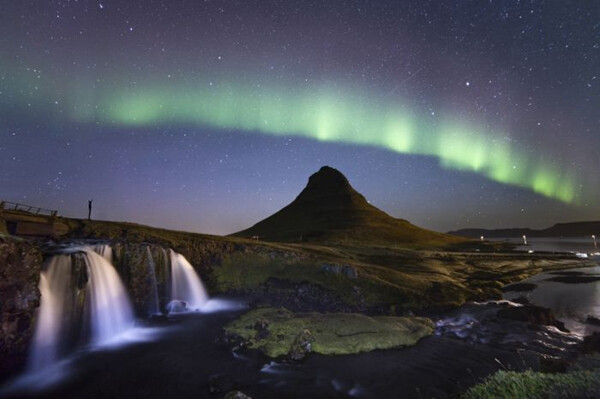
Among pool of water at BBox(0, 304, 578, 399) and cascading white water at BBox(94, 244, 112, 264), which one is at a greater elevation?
cascading white water at BBox(94, 244, 112, 264)

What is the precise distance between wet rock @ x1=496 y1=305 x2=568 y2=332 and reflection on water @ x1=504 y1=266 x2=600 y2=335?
924 millimetres

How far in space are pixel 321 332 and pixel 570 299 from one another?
33.9 meters

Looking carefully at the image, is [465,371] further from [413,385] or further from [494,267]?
[494,267]

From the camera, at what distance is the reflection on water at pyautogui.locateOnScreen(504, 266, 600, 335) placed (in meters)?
25.3

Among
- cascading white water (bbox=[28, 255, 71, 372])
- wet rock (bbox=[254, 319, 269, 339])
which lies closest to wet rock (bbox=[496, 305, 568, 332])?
wet rock (bbox=[254, 319, 269, 339])

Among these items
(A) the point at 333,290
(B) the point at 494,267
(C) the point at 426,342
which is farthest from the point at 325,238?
(C) the point at 426,342

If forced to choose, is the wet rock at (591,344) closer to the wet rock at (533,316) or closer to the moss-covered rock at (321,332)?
the wet rock at (533,316)

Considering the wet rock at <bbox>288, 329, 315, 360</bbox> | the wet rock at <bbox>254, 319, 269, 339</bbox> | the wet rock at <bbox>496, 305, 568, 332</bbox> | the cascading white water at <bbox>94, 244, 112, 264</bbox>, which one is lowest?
the wet rock at <bbox>496, 305, 568, 332</bbox>

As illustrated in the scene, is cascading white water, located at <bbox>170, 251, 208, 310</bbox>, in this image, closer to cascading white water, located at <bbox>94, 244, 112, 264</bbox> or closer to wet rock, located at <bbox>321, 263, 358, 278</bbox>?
cascading white water, located at <bbox>94, 244, 112, 264</bbox>

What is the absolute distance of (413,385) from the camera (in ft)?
45.5

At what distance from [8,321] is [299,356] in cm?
1500

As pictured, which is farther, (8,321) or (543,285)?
(543,285)

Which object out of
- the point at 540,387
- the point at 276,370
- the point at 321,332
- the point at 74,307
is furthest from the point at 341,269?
the point at 540,387

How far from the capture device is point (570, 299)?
35.4 meters
